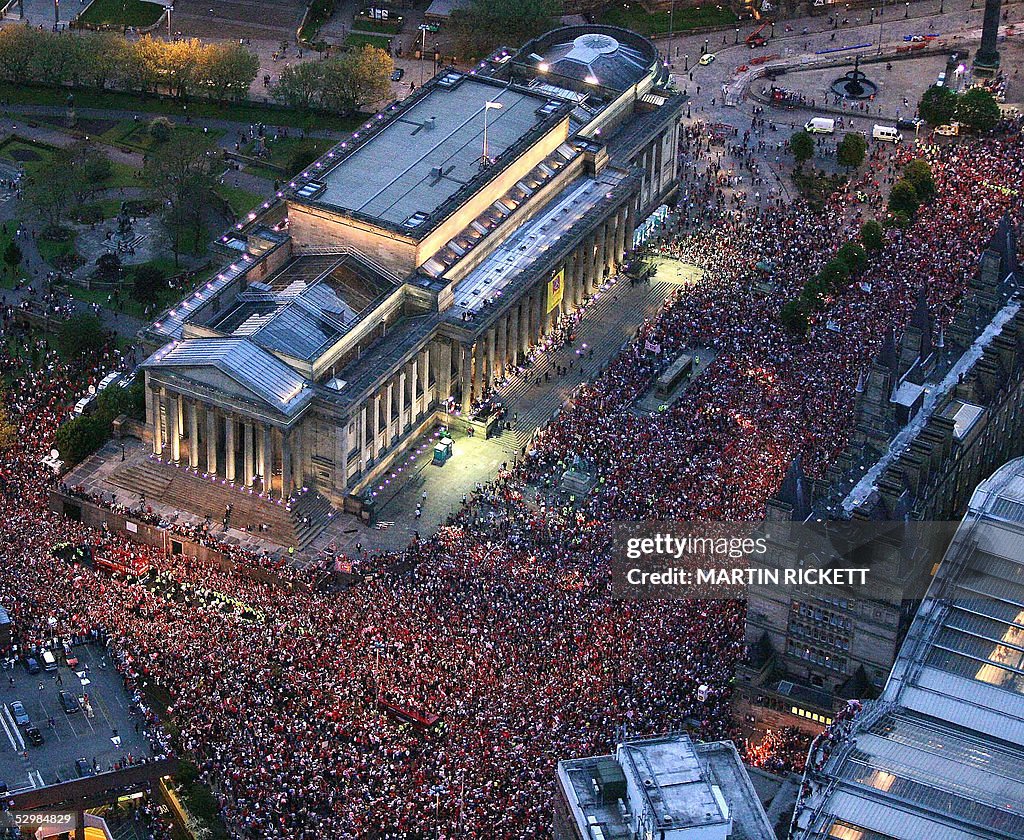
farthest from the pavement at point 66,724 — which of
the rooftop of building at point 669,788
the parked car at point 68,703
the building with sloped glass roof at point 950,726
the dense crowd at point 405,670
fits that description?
the building with sloped glass roof at point 950,726

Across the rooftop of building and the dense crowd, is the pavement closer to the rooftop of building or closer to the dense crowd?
the dense crowd

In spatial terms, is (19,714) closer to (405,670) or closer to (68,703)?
(68,703)

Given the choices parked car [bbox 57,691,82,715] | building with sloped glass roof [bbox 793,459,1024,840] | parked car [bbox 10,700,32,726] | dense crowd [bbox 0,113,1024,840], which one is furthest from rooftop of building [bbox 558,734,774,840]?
parked car [bbox 10,700,32,726]

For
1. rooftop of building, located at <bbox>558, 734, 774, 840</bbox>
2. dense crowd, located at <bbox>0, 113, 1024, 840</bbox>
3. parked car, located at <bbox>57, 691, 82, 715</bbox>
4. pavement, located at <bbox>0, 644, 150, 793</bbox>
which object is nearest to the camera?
rooftop of building, located at <bbox>558, 734, 774, 840</bbox>

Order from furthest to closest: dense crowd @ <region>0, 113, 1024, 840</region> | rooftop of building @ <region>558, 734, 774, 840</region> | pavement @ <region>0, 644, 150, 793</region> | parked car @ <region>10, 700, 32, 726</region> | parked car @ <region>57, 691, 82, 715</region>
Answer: parked car @ <region>57, 691, 82, 715</region> → parked car @ <region>10, 700, 32, 726</region> → pavement @ <region>0, 644, 150, 793</region> → dense crowd @ <region>0, 113, 1024, 840</region> → rooftop of building @ <region>558, 734, 774, 840</region>

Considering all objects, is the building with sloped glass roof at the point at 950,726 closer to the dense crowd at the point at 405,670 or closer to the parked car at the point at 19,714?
the dense crowd at the point at 405,670

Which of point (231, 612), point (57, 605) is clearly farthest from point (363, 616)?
point (57, 605)

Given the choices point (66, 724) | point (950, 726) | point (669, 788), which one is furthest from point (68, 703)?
point (950, 726)

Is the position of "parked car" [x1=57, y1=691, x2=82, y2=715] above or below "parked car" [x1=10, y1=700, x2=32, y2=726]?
below

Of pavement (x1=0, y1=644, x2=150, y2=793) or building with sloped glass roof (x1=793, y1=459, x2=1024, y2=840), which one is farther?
pavement (x1=0, y1=644, x2=150, y2=793)
